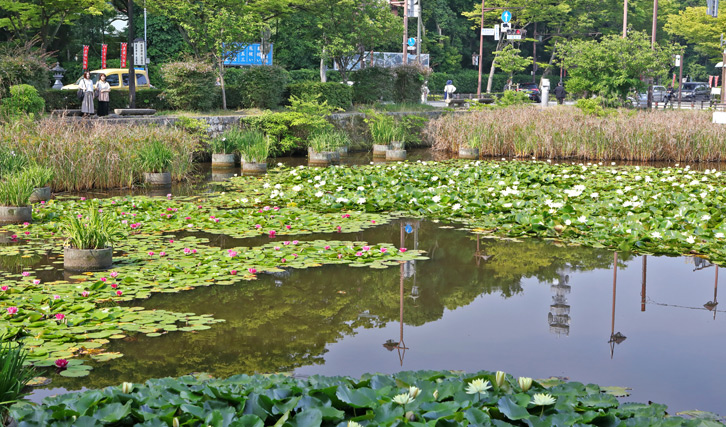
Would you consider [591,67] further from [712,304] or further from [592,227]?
[712,304]

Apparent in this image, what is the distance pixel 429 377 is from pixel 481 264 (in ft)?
12.6

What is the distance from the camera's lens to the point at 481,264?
7.96m

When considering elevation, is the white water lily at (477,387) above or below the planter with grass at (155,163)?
below

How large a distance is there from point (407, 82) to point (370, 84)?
2.18 meters

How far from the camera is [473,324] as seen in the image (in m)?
6.11

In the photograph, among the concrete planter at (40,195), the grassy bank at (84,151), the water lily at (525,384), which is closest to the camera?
the water lily at (525,384)

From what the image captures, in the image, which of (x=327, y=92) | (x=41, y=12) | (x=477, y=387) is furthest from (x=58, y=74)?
(x=477, y=387)

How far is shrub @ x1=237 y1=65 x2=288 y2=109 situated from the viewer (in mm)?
23766

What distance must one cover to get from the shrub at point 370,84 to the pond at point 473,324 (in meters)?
19.3

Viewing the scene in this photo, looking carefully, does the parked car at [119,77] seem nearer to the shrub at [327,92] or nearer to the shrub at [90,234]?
the shrub at [327,92]

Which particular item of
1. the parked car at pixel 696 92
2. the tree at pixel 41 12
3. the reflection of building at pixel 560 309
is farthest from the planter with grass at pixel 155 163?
the parked car at pixel 696 92

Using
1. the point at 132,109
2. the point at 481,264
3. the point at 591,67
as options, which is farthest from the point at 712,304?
the point at 591,67

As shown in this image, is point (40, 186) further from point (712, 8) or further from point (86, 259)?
point (712, 8)

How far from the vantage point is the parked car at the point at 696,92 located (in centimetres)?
5200
